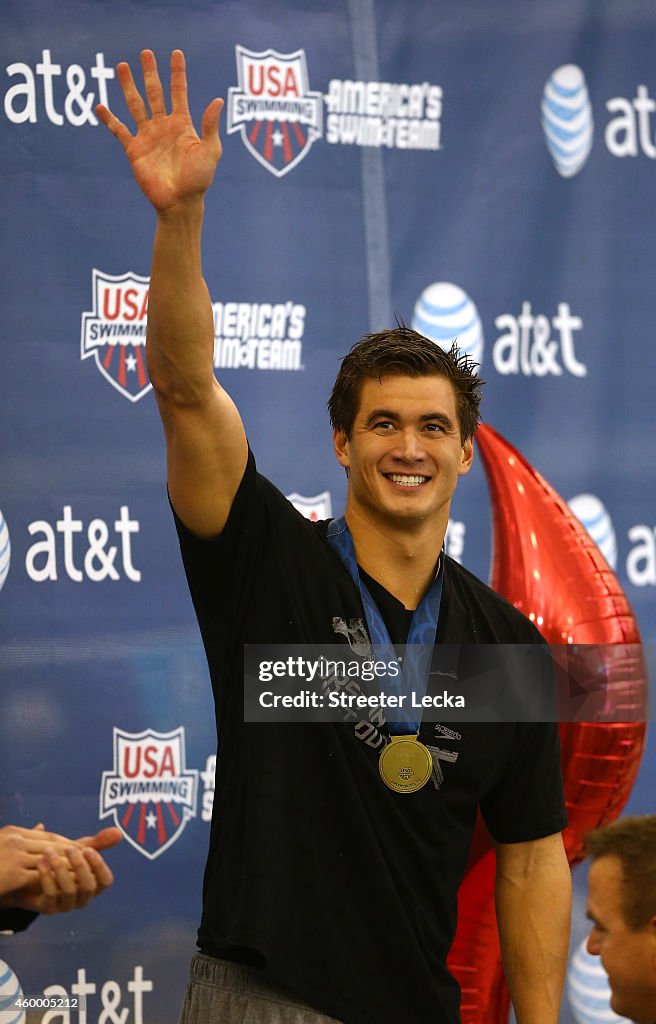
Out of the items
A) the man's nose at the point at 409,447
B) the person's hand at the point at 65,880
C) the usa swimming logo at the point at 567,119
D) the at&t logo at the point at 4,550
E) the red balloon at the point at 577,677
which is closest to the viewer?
the person's hand at the point at 65,880

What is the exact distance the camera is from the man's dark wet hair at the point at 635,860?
5.17ft

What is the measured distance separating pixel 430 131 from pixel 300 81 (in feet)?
1.15

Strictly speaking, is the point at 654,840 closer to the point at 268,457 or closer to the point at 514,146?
the point at 268,457

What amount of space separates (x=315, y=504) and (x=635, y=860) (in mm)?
1469

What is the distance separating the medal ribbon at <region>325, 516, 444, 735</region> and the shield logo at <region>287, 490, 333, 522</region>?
40.8 inches

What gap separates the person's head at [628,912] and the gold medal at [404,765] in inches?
10.7

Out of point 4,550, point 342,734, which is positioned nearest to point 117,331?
point 4,550

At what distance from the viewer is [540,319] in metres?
3.00

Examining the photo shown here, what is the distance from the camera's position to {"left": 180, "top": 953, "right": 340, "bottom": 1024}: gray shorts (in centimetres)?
158

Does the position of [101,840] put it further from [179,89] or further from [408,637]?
[179,89]

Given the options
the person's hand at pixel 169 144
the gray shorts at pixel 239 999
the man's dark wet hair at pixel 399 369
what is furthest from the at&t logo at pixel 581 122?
the gray shorts at pixel 239 999

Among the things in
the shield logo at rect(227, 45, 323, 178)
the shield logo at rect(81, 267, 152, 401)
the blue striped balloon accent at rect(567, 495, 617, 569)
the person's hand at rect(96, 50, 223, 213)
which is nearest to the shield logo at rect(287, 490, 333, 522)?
the shield logo at rect(81, 267, 152, 401)

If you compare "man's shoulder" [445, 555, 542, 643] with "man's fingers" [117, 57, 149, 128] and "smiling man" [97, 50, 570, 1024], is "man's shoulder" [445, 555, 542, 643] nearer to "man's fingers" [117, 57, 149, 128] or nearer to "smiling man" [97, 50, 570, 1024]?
"smiling man" [97, 50, 570, 1024]

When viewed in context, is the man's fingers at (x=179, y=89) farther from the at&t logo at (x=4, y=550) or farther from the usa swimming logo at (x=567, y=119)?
the usa swimming logo at (x=567, y=119)
